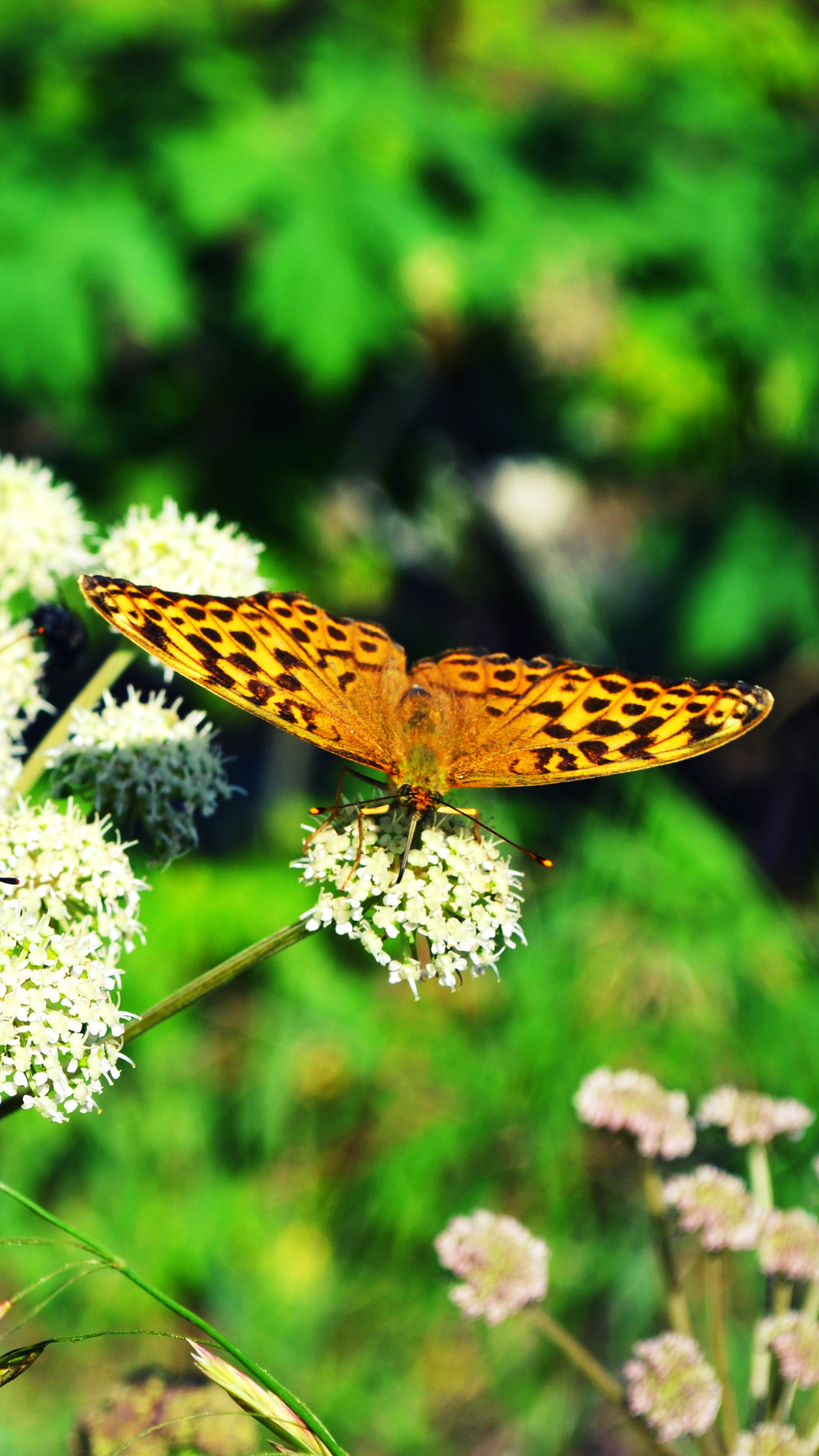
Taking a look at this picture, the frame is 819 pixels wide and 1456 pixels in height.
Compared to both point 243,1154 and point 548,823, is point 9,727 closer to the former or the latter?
point 243,1154

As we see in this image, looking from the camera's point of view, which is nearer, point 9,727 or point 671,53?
point 9,727

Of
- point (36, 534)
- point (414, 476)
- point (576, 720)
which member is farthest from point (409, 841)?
point (414, 476)

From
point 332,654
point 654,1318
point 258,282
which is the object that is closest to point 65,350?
point 258,282

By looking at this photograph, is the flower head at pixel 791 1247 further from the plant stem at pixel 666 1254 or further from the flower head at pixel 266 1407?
the flower head at pixel 266 1407

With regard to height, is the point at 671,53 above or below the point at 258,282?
above

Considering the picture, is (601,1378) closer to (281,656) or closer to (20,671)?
(281,656)

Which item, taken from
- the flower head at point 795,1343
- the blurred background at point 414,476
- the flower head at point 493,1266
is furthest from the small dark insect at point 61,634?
the flower head at point 795,1343

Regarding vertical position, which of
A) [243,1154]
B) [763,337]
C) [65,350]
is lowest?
[243,1154]

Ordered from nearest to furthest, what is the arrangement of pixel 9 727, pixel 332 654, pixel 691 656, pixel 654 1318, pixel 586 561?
pixel 9 727, pixel 332 654, pixel 654 1318, pixel 691 656, pixel 586 561
